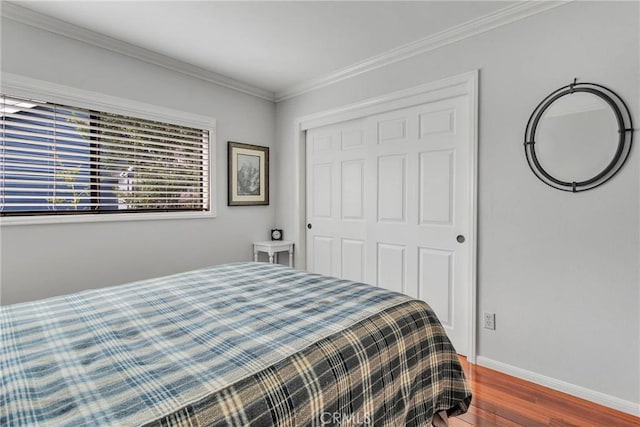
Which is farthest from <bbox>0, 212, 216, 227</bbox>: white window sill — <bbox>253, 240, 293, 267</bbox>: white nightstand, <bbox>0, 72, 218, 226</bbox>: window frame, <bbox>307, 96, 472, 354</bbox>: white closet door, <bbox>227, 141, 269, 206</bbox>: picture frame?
<bbox>307, 96, 472, 354</bbox>: white closet door

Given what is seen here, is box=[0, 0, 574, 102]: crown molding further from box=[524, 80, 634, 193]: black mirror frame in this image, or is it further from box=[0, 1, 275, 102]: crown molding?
box=[524, 80, 634, 193]: black mirror frame

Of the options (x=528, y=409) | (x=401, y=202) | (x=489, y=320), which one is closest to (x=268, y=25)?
(x=401, y=202)

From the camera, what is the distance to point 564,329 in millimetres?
2025

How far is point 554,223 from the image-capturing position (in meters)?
2.05

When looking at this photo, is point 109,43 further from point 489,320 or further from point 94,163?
point 489,320

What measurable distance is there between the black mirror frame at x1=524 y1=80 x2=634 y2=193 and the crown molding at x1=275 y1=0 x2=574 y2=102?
57 centimetres

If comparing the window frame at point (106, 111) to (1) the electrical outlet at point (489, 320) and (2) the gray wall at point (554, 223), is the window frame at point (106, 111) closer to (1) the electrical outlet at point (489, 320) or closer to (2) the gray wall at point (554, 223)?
(2) the gray wall at point (554, 223)

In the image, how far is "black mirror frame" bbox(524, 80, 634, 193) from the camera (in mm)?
1799

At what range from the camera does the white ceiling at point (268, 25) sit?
2.13 metres

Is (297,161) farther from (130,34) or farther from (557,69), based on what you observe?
(557,69)

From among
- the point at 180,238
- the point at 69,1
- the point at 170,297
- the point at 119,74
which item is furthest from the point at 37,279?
the point at 69,1
